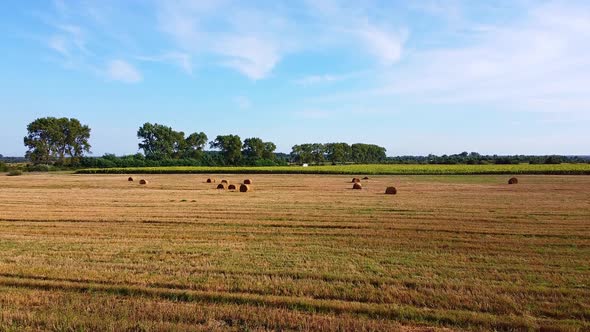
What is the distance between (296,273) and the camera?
8.07m

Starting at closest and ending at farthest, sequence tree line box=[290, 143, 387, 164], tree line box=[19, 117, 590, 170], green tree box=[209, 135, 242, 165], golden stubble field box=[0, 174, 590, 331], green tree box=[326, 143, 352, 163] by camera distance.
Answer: golden stubble field box=[0, 174, 590, 331] < tree line box=[19, 117, 590, 170] < green tree box=[209, 135, 242, 165] < tree line box=[290, 143, 387, 164] < green tree box=[326, 143, 352, 163]

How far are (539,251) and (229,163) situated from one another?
108 metres

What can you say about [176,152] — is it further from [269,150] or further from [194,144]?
[269,150]

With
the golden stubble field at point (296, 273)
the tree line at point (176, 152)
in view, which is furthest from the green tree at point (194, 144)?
the golden stubble field at point (296, 273)

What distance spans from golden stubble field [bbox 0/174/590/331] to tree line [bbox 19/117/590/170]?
263ft

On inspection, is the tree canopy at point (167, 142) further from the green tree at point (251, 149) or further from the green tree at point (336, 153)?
the green tree at point (336, 153)

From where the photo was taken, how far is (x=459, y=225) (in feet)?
45.2

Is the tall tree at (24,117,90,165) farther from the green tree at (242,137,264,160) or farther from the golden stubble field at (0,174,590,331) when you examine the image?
the golden stubble field at (0,174,590,331)

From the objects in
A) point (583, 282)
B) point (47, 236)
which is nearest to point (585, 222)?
point (583, 282)

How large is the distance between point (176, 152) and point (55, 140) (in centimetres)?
2927

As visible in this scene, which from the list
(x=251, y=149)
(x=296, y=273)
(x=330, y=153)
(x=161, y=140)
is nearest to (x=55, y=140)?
(x=161, y=140)

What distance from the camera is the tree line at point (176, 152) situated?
9524 cm

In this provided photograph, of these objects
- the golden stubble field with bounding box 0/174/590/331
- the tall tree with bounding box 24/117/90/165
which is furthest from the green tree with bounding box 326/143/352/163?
the golden stubble field with bounding box 0/174/590/331

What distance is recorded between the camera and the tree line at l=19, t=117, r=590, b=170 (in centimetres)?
9524
